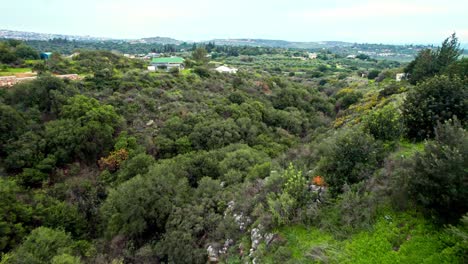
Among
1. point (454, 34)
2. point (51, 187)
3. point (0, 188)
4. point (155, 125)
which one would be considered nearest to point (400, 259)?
point (0, 188)

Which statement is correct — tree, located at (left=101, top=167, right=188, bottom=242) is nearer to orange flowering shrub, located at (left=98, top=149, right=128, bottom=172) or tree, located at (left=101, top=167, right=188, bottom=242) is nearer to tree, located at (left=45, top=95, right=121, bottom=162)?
orange flowering shrub, located at (left=98, top=149, right=128, bottom=172)

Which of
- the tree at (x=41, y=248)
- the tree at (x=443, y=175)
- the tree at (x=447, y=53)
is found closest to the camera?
the tree at (x=443, y=175)

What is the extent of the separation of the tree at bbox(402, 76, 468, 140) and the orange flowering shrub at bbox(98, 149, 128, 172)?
18044 millimetres

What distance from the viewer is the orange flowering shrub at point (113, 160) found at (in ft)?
66.0

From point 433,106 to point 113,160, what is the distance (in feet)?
63.9

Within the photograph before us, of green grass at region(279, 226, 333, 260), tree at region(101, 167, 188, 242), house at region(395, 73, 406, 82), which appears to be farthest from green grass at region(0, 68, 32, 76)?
house at region(395, 73, 406, 82)

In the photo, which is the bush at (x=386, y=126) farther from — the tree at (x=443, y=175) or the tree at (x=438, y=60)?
the tree at (x=438, y=60)

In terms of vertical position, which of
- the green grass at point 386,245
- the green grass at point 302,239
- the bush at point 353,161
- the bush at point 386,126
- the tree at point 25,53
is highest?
the tree at point 25,53

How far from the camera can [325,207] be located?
945cm

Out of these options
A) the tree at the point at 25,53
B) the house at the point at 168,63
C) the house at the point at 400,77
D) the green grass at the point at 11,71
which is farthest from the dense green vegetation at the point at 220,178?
the house at the point at 168,63

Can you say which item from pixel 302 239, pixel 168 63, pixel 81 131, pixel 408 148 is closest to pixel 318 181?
pixel 302 239

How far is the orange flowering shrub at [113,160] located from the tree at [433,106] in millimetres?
18044

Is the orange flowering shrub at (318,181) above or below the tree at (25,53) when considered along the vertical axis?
below

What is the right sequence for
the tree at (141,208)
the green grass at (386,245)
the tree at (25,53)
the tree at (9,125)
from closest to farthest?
the green grass at (386,245) < the tree at (141,208) < the tree at (9,125) < the tree at (25,53)
